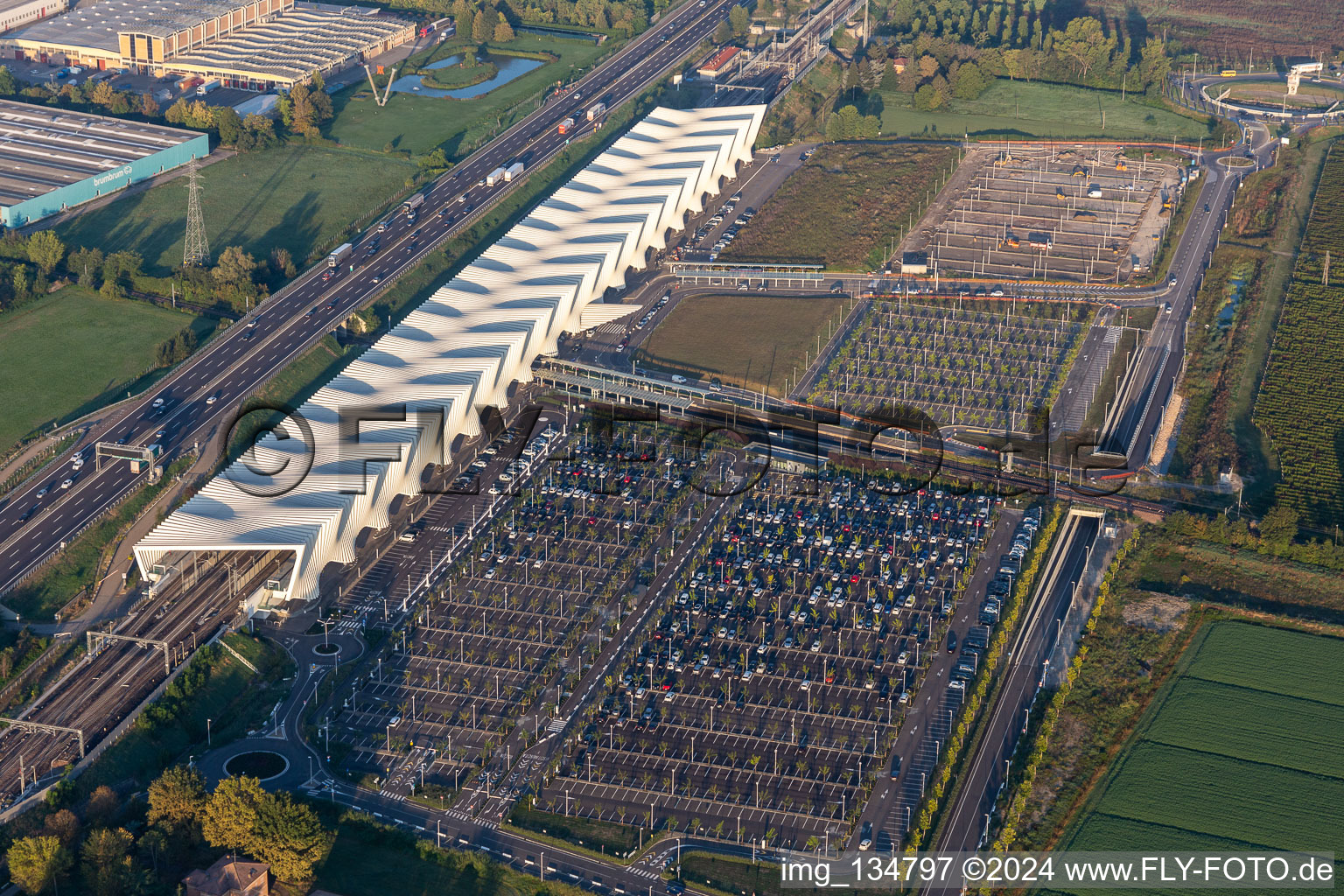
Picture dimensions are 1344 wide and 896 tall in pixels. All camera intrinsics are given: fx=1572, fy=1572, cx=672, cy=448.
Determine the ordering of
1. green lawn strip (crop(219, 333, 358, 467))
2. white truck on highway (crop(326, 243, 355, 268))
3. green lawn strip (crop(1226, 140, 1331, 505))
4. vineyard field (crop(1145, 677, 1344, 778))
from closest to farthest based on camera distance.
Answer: vineyard field (crop(1145, 677, 1344, 778)) < green lawn strip (crop(219, 333, 358, 467)) < green lawn strip (crop(1226, 140, 1331, 505)) < white truck on highway (crop(326, 243, 355, 268))

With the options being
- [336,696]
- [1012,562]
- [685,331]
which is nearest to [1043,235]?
[685,331]

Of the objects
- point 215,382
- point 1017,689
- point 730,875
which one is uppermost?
point 215,382

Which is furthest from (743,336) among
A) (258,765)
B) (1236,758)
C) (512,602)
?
(258,765)

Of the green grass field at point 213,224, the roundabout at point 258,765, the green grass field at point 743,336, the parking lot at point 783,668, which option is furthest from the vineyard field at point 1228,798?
the green grass field at point 213,224

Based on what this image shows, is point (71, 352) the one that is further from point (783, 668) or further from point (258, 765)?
point (783, 668)

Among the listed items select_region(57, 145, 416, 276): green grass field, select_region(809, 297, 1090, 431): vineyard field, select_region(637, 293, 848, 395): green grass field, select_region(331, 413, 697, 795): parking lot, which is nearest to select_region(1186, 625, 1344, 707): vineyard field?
select_region(809, 297, 1090, 431): vineyard field

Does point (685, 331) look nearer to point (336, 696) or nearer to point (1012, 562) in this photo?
point (1012, 562)

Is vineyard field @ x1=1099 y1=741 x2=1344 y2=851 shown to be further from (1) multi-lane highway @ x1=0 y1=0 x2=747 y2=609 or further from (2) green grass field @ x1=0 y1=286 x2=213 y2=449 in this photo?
(2) green grass field @ x1=0 y1=286 x2=213 y2=449
